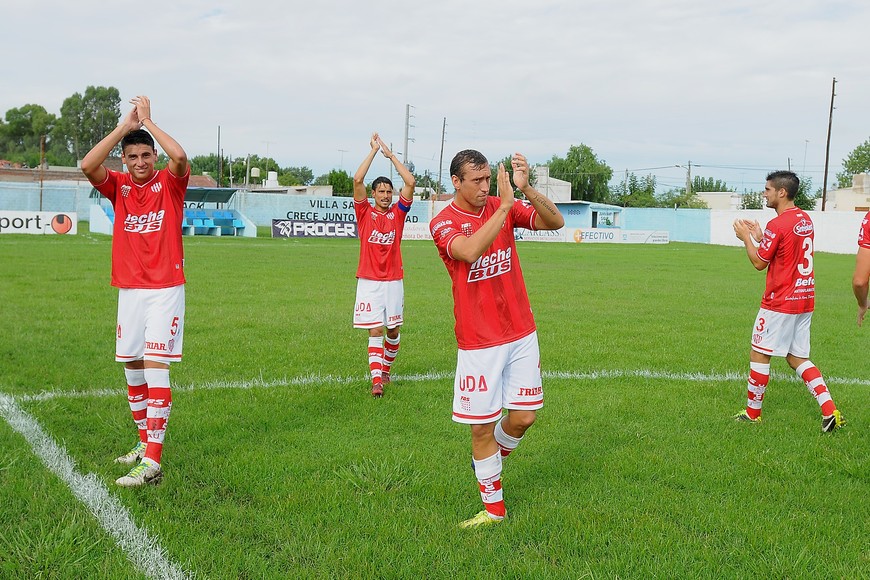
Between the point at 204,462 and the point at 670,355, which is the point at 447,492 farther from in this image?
the point at 670,355

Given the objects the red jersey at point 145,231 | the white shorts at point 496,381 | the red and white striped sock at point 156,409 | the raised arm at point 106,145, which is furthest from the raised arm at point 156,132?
the white shorts at point 496,381

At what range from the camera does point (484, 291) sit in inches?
178

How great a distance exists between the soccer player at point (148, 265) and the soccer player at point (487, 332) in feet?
6.71

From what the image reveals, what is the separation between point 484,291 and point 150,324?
2.40 meters

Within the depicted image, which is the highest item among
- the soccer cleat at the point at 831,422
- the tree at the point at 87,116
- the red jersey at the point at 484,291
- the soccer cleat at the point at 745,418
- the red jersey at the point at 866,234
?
the tree at the point at 87,116

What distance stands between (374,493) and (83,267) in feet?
56.1

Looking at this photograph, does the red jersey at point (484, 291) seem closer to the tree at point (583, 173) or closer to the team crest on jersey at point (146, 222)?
the team crest on jersey at point (146, 222)

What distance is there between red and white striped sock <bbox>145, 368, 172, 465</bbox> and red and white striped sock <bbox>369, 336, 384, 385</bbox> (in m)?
2.73

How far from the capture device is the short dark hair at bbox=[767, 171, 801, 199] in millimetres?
6703

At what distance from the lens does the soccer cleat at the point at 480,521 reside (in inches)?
175

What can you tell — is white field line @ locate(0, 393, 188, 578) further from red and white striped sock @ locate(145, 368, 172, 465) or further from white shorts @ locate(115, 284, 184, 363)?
white shorts @ locate(115, 284, 184, 363)

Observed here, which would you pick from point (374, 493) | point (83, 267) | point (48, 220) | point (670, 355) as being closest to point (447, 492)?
point (374, 493)

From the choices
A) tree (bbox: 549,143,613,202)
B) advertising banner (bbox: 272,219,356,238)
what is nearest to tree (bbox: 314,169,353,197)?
tree (bbox: 549,143,613,202)

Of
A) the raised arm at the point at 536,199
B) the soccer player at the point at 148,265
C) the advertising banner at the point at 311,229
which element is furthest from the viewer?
the advertising banner at the point at 311,229
